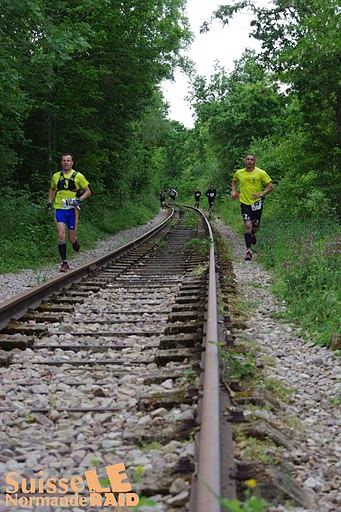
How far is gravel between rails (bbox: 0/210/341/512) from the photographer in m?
2.46

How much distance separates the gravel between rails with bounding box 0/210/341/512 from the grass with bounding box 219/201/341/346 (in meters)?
0.18

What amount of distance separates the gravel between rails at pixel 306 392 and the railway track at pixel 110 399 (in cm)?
42

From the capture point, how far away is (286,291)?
7125 mm

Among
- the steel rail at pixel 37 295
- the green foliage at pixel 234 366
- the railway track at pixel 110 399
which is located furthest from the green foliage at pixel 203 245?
the green foliage at pixel 234 366

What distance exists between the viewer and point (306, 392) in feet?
12.2

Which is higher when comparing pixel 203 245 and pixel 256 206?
pixel 256 206

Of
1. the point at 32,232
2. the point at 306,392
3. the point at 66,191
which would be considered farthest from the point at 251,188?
the point at 306,392

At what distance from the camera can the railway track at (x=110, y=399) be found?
2.25 metres

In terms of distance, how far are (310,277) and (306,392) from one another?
3.29 meters

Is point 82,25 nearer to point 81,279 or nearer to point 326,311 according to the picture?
point 81,279

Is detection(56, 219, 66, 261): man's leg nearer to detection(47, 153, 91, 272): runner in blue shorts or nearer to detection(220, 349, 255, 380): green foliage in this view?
detection(47, 153, 91, 272): runner in blue shorts

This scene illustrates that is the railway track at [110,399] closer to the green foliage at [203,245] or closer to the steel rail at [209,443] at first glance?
the steel rail at [209,443]

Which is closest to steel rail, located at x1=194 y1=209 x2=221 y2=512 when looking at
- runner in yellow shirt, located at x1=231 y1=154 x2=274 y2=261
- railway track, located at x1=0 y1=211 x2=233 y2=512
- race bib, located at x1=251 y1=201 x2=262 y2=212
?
railway track, located at x1=0 y1=211 x2=233 y2=512

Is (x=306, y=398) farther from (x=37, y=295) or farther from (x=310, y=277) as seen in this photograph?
(x=37, y=295)
